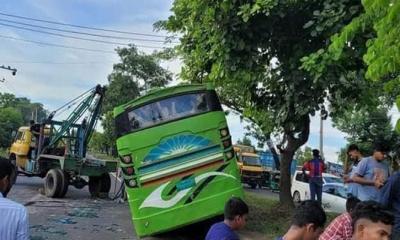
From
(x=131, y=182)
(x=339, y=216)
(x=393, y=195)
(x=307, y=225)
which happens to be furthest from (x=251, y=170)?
(x=307, y=225)

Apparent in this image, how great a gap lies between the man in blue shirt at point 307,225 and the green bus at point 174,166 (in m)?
7.15

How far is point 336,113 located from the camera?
13.4 meters

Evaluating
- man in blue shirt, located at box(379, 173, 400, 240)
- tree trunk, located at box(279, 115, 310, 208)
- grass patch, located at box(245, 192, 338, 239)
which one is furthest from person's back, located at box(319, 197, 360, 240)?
tree trunk, located at box(279, 115, 310, 208)

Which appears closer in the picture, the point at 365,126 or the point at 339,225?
the point at 339,225

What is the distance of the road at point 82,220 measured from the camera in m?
11.8

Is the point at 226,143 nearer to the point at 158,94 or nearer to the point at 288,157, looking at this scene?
the point at 158,94

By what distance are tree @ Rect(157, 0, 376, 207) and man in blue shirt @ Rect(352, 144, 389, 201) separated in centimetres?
242

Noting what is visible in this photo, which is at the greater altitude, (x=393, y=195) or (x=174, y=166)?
(x=174, y=166)

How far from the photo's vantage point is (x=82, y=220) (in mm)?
13891

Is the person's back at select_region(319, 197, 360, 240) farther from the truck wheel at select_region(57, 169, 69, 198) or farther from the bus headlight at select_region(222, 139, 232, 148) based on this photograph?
the truck wheel at select_region(57, 169, 69, 198)

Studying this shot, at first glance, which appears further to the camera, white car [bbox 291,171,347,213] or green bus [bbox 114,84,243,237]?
white car [bbox 291,171,347,213]

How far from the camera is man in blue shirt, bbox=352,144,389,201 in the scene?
767 centimetres

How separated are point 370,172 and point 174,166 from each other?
4263 millimetres

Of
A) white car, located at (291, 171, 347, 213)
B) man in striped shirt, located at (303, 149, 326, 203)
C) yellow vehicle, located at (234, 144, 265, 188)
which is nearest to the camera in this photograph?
man in striped shirt, located at (303, 149, 326, 203)
